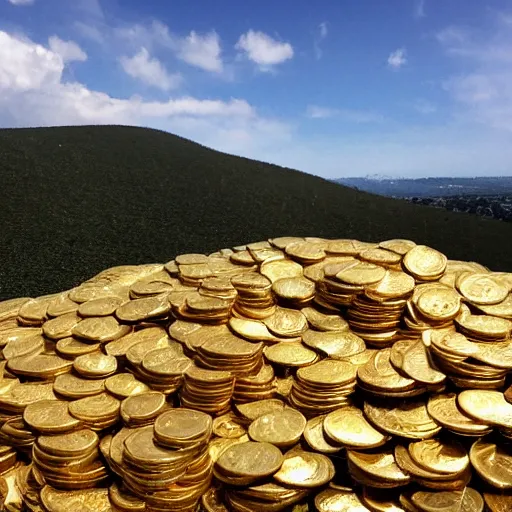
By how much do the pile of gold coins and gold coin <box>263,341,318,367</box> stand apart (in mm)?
15

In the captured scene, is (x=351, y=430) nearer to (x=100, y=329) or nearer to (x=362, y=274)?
(x=362, y=274)

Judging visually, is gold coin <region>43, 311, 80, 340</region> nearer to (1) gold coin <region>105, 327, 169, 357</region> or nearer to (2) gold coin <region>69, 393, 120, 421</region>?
(1) gold coin <region>105, 327, 169, 357</region>

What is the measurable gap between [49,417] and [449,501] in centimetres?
272

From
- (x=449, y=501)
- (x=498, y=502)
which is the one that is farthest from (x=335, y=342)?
(x=498, y=502)

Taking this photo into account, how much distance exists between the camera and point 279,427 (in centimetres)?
317

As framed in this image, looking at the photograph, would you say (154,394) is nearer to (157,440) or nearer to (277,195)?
(157,440)

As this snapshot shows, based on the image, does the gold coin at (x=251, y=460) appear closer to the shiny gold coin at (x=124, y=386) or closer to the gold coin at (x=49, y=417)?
the shiny gold coin at (x=124, y=386)

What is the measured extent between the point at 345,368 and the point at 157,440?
1.37 m

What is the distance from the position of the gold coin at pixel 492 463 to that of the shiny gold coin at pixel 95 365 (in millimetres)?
2621

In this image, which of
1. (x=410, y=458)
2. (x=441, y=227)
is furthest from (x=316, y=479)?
(x=441, y=227)

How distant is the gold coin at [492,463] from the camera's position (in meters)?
2.78

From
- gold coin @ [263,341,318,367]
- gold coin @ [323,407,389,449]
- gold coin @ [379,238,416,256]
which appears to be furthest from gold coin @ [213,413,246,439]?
gold coin @ [379,238,416,256]

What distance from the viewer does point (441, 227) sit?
726 inches

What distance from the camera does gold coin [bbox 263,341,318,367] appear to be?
338 centimetres
